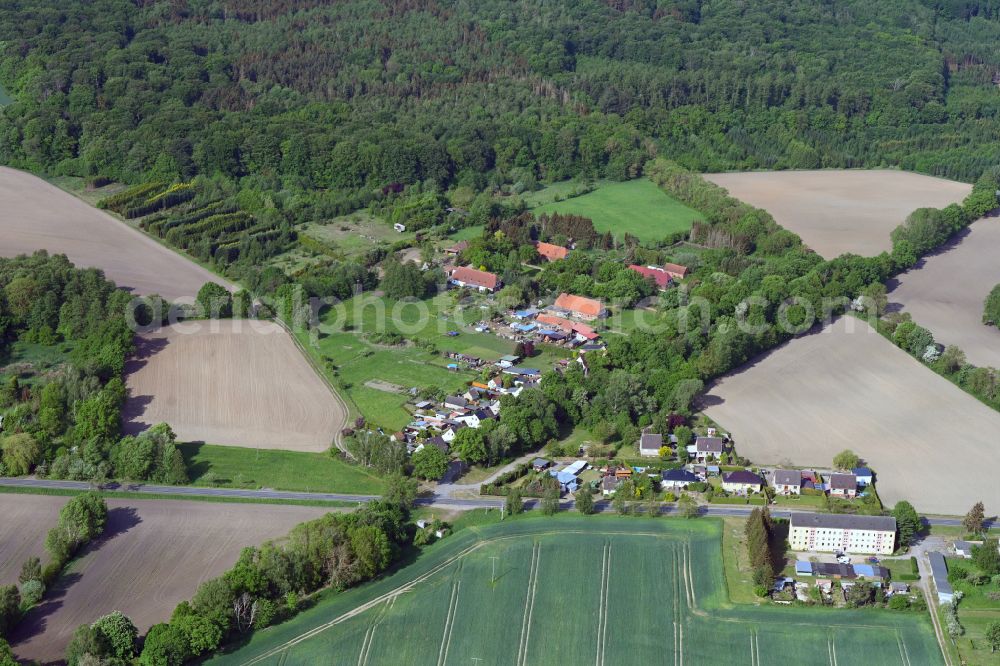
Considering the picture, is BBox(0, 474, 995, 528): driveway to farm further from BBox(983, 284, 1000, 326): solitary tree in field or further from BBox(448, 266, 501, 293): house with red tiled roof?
BBox(448, 266, 501, 293): house with red tiled roof

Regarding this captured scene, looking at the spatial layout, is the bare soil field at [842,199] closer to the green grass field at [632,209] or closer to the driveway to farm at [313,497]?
the green grass field at [632,209]

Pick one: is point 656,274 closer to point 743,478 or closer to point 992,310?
point 992,310

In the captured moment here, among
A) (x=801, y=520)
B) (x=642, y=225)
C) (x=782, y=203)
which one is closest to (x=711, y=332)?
(x=801, y=520)

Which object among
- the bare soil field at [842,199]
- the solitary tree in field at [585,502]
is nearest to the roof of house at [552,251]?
the bare soil field at [842,199]

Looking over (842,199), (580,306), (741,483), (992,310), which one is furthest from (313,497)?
(842,199)

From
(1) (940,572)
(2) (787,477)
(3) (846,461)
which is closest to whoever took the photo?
(1) (940,572)

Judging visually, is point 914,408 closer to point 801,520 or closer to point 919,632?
point 801,520
